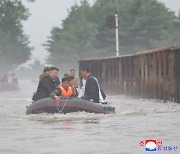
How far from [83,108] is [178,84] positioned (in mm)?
10875

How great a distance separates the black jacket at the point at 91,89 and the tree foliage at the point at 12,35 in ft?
238

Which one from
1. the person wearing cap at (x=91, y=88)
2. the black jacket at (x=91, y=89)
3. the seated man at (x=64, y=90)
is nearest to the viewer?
the seated man at (x=64, y=90)

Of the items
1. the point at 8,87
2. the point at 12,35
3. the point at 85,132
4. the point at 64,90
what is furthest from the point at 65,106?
the point at 12,35

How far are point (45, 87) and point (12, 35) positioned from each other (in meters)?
90.9

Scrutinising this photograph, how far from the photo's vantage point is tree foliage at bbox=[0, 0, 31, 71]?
318 ft

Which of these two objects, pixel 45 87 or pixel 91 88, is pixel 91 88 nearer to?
pixel 91 88

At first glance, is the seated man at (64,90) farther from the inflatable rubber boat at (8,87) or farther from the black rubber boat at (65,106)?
the inflatable rubber boat at (8,87)

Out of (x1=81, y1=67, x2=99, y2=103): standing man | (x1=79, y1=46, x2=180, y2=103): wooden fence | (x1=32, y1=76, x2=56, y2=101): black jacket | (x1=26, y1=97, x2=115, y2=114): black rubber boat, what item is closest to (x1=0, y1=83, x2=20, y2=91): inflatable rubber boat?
(x1=79, y1=46, x2=180, y2=103): wooden fence

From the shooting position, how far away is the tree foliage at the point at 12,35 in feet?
318

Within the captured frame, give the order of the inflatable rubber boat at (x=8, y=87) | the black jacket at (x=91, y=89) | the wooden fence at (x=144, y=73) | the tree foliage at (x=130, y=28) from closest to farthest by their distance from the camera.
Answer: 1. the black jacket at (x=91, y=89)
2. the wooden fence at (x=144, y=73)
3. the inflatable rubber boat at (x=8, y=87)
4. the tree foliage at (x=130, y=28)

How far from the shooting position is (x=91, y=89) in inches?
973

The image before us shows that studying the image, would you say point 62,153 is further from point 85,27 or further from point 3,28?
point 85,27

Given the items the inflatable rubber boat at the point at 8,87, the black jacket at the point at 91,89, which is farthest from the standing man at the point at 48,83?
the inflatable rubber boat at the point at 8,87

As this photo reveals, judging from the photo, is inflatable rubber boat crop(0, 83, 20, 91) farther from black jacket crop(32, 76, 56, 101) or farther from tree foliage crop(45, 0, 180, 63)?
black jacket crop(32, 76, 56, 101)
